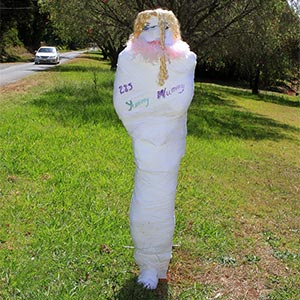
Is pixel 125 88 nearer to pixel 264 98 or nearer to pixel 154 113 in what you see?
pixel 154 113

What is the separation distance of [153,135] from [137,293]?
126 centimetres

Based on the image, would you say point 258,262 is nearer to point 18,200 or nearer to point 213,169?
point 18,200

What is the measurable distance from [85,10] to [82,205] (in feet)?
44.7

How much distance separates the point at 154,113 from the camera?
350 cm

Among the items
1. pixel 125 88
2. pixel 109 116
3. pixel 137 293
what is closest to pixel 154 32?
pixel 125 88

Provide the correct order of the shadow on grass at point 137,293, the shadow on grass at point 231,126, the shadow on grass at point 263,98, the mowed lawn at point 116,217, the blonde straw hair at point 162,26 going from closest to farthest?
the blonde straw hair at point 162,26, the shadow on grass at point 137,293, the mowed lawn at point 116,217, the shadow on grass at point 231,126, the shadow on grass at point 263,98

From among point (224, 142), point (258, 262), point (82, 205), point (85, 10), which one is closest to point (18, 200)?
point (82, 205)

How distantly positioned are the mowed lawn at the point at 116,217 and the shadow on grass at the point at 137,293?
1 centimetres

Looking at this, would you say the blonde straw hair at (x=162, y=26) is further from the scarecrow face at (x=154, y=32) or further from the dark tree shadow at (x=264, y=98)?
the dark tree shadow at (x=264, y=98)

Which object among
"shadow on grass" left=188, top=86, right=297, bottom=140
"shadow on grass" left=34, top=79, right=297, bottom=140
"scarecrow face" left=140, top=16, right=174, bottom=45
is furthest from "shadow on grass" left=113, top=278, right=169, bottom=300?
"shadow on grass" left=188, top=86, right=297, bottom=140

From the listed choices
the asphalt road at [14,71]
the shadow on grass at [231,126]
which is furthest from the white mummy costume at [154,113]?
the asphalt road at [14,71]

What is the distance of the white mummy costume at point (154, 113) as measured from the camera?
3.46m

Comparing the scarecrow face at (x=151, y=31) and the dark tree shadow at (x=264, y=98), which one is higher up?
the scarecrow face at (x=151, y=31)

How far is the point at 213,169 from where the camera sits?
8.15m
